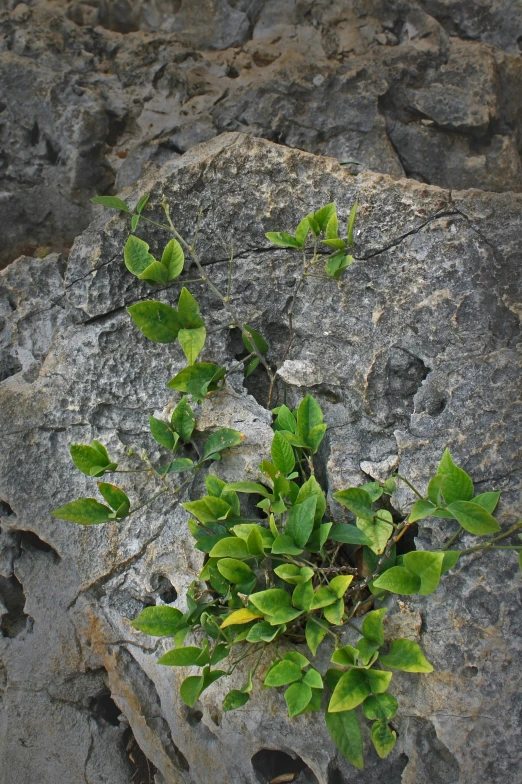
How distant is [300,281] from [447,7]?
5.17 feet

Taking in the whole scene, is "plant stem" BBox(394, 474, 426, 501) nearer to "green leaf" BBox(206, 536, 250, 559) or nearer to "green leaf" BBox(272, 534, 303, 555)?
"green leaf" BBox(272, 534, 303, 555)

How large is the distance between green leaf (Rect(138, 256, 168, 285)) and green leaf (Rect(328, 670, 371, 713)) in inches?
43.2

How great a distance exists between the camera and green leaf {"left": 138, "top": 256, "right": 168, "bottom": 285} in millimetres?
1807

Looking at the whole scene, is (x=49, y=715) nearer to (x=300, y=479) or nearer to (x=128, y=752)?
(x=128, y=752)

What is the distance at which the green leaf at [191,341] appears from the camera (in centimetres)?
173

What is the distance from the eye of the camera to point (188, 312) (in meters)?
1.78

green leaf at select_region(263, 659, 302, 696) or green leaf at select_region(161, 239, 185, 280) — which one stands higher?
green leaf at select_region(161, 239, 185, 280)

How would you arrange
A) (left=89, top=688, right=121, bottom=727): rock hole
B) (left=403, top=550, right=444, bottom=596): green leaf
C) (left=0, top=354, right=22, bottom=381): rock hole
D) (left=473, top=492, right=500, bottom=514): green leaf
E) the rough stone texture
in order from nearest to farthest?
(left=403, top=550, right=444, bottom=596): green leaf < (left=473, top=492, right=500, bottom=514): green leaf < the rough stone texture < (left=89, top=688, right=121, bottom=727): rock hole < (left=0, top=354, right=22, bottom=381): rock hole

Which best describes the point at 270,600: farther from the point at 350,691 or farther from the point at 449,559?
the point at 449,559

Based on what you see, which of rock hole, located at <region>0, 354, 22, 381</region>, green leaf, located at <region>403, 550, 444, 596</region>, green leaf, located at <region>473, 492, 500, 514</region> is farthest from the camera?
rock hole, located at <region>0, 354, 22, 381</region>

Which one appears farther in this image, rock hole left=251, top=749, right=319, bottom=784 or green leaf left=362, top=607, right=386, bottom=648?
rock hole left=251, top=749, right=319, bottom=784

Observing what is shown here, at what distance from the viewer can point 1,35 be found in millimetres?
2627

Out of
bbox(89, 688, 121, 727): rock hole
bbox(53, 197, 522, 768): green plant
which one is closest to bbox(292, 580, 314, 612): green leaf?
bbox(53, 197, 522, 768): green plant

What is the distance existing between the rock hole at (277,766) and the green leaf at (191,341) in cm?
102
